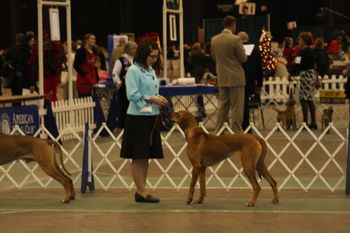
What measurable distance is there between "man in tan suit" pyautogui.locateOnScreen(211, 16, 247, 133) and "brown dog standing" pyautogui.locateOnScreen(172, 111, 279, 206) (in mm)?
4800

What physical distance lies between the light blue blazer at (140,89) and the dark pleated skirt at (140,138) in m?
0.09

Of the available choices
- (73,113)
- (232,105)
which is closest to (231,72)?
(232,105)

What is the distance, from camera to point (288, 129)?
1934 cm

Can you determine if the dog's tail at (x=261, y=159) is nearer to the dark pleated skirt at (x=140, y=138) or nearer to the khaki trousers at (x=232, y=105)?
the dark pleated skirt at (x=140, y=138)

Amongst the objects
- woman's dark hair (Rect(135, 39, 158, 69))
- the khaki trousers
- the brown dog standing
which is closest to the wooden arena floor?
the brown dog standing

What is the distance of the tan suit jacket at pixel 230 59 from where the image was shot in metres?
16.3

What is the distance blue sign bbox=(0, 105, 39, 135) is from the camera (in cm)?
1541

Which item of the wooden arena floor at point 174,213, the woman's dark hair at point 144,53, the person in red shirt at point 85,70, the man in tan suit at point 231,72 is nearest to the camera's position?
the wooden arena floor at point 174,213

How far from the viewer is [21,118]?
15812mm

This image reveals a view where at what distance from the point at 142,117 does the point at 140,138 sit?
0.71ft

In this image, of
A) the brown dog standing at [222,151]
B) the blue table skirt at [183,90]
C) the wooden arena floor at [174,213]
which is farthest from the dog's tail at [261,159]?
the blue table skirt at [183,90]

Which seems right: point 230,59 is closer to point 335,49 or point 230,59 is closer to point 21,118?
point 21,118

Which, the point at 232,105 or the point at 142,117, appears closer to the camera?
the point at 142,117

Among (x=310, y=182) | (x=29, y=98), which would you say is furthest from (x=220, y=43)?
(x=310, y=182)
